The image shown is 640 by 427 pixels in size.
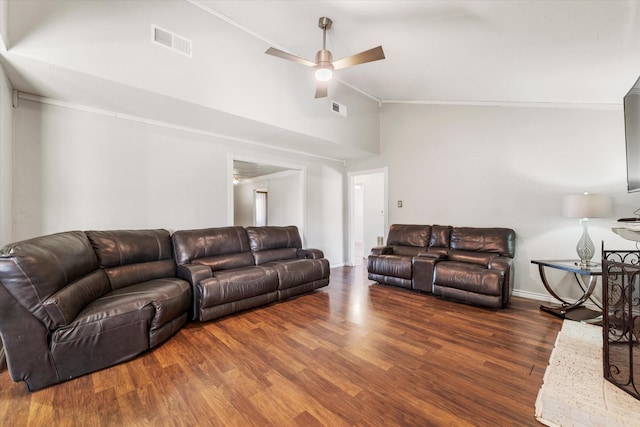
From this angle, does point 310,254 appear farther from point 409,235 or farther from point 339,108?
point 339,108

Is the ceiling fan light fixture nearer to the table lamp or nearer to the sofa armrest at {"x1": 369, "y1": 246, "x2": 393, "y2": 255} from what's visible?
the sofa armrest at {"x1": 369, "y1": 246, "x2": 393, "y2": 255}

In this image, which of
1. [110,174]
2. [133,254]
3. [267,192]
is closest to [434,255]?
[133,254]

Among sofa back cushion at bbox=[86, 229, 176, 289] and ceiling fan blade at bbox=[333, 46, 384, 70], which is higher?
ceiling fan blade at bbox=[333, 46, 384, 70]

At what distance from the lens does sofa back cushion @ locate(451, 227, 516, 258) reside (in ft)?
12.1

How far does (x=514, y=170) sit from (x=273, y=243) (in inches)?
150

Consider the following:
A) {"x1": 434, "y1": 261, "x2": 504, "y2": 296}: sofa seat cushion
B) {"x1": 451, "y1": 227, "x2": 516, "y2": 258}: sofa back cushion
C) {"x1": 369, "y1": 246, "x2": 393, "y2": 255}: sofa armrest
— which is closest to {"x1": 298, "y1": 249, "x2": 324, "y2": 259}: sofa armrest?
{"x1": 369, "y1": 246, "x2": 393, "y2": 255}: sofa armrest

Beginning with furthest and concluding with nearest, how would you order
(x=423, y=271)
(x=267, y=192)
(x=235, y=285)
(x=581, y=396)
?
(x=267, y=192), (x=423, y=271), (x=235, y=285), (x=581, y=396)

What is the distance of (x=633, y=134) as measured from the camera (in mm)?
2408

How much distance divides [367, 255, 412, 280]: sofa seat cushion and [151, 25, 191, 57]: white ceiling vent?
12.1 ft

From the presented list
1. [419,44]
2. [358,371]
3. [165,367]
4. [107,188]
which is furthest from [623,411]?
[107,188]

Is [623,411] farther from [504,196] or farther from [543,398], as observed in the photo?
[504,196]

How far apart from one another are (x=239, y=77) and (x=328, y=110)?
1538 mm

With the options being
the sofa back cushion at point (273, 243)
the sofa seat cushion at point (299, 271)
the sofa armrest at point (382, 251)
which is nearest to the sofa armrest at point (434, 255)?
the sofa armrest at point (382, 251)

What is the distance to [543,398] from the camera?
1.60 m
